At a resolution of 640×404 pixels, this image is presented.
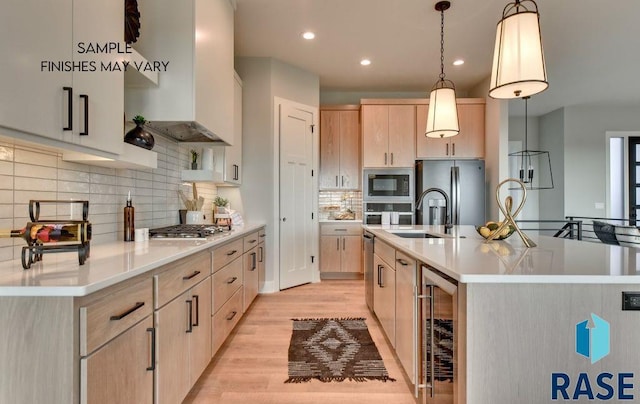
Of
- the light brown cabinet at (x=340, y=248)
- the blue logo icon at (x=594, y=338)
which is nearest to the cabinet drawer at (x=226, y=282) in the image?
the blue logo icon at (x=594, y=338)

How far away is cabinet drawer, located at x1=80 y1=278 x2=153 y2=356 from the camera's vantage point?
1028 millimetres

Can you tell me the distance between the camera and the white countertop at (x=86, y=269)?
3.22 feet

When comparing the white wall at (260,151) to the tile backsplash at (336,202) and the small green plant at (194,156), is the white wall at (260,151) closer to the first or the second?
the small green plant at (194,156)

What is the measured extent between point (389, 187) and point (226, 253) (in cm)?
314

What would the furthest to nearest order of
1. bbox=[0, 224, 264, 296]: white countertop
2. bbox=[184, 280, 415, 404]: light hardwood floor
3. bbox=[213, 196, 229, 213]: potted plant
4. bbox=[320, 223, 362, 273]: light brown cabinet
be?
bbox=[320, 223, 362, 273]: light brown cabinet → bbox=[213, 196, 229, 213]: potted plant → bbox=[184, 280, 415, 404]: light hardwood floor → bbox=[0, 224, 264, 296]: white countertop

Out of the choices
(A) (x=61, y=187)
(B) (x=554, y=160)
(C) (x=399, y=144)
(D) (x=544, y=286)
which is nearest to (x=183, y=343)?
(A) (x=61, y=187)

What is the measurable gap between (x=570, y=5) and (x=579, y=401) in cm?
342

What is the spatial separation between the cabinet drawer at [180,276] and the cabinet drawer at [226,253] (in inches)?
5.2

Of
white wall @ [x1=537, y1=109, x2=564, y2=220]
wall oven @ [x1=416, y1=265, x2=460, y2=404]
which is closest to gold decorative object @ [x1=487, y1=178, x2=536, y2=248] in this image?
wall oven @ [x1=416, y1=265, x2=460, y2=404]

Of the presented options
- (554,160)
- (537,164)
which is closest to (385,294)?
(554,160)

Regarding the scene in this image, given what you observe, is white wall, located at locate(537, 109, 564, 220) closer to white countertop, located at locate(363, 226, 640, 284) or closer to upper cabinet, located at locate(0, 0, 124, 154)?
white countertop, located at locate(363, 226, 640, 284)

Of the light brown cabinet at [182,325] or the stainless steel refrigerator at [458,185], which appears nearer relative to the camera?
the light brown cabinet at [182,325]

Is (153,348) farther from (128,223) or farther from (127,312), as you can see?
(128,223)

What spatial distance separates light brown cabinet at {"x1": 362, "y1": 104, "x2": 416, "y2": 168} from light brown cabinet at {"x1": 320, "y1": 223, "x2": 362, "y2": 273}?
1.01m
